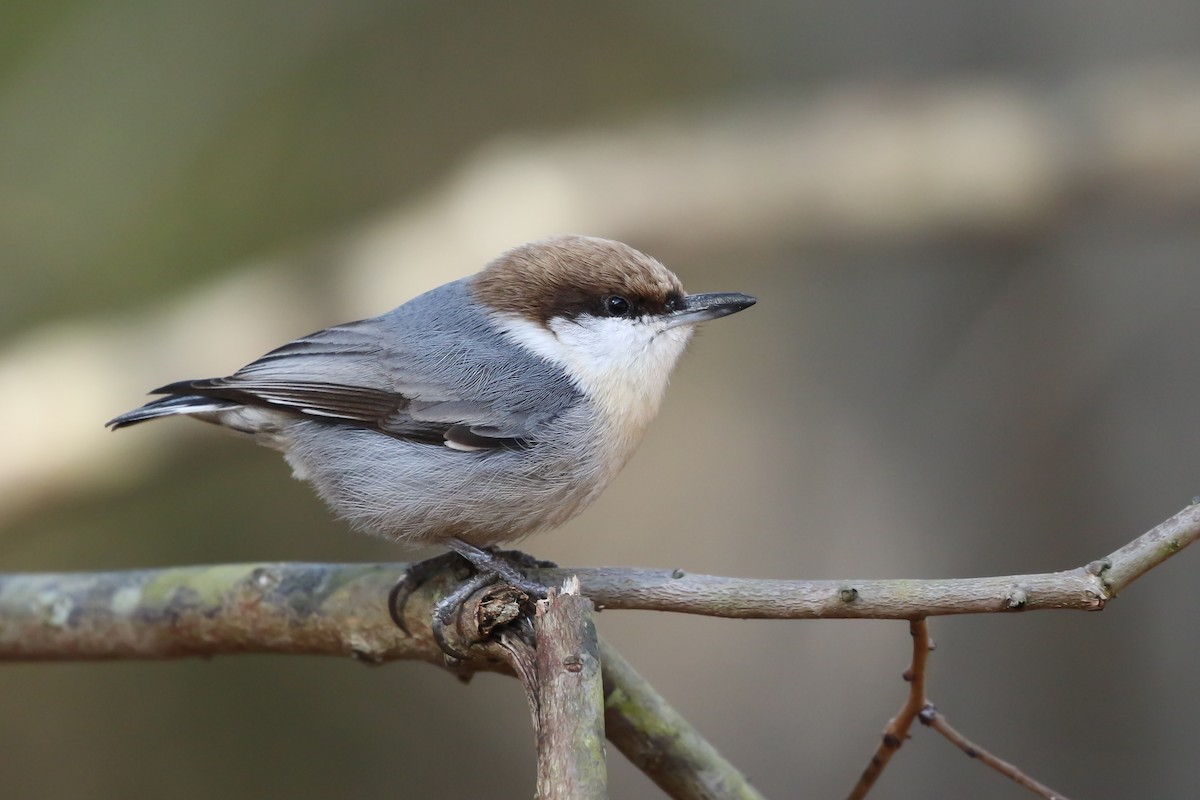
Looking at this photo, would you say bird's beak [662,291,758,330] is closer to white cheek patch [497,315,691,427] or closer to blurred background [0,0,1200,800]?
white cheek patch [497,315,691,427]

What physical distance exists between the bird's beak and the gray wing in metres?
0.33

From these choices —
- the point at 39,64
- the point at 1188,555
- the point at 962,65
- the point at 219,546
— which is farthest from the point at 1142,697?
the point at 39,64

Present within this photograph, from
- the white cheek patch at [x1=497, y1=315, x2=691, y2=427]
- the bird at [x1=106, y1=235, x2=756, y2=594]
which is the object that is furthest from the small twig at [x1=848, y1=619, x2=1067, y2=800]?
the white cheek patch at [x1=497, y1=315, x2=691, y2=427]

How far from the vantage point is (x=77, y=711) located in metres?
5.13

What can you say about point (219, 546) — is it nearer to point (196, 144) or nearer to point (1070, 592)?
point (196, 144)

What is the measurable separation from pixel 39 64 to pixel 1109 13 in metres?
5.08

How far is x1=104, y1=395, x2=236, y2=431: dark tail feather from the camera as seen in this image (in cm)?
274

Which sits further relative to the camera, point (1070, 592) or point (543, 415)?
point (543, 415)

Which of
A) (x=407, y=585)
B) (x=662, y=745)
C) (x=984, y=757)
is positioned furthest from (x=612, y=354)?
(x=984, y=757)

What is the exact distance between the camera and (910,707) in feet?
6.38

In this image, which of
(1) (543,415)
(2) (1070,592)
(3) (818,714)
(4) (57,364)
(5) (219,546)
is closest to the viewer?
(2) (1070,592)

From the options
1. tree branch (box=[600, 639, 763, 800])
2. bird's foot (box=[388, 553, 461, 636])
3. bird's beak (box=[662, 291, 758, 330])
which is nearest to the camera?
tree branch (box=[600, 639, 763, 800])

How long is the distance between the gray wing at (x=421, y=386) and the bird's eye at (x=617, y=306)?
8.3 inches

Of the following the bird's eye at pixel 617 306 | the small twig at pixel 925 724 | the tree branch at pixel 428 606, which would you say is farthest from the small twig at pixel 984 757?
the bird's eye at pixel 617 306
